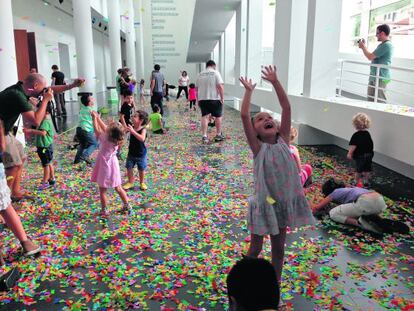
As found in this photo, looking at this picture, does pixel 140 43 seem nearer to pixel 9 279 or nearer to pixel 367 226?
pixel 367 226

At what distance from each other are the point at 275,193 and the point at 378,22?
11.7 meters

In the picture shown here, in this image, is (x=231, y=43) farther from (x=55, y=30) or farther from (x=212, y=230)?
(x=212, y=230)

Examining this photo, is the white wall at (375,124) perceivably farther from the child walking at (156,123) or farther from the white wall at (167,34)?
the white wall at (167,34)

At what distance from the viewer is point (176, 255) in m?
3.12

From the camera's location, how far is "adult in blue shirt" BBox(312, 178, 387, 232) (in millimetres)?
3615

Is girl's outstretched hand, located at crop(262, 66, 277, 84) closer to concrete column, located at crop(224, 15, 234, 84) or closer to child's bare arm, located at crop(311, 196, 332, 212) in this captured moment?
child's bare arm, located at crop(311, 196, 332, 212)

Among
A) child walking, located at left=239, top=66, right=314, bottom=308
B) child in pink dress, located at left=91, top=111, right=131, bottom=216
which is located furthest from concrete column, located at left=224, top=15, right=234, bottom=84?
child walking, located at left=239, top=66, right=314, bottom=308

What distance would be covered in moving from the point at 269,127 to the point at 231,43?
18395mm

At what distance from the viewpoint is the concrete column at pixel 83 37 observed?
11.3 metres

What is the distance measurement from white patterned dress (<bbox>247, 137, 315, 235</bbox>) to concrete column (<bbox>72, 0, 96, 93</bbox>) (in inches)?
409

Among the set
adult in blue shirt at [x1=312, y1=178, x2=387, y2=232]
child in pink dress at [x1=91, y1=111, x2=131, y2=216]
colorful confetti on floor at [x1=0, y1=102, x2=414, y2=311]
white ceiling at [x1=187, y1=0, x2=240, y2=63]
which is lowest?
colorful confetti on floor at [x1=0, y1=102, x2=414, y2=311]

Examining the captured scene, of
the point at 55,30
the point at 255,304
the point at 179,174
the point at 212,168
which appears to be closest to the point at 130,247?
the point at 255,304

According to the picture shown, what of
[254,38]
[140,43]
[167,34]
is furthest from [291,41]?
[140,43]

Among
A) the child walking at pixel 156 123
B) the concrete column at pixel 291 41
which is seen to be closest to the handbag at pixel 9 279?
the child walking at pixel 156 123
